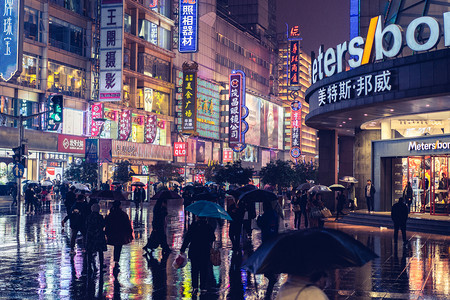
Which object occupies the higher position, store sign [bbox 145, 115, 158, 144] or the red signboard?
store sign [bbox 145, 115, 158, 144]

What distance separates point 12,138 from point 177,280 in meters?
43.6

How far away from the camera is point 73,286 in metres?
12.6

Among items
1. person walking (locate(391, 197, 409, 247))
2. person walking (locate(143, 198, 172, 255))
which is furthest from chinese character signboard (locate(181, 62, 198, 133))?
person walking (locate(143, 198, 172, 255))

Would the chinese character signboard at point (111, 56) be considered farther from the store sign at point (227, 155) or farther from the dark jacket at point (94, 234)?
the dark jacket at point (94, 234)

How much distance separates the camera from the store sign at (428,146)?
28.9 metres

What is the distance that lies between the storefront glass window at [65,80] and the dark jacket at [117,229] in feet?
152

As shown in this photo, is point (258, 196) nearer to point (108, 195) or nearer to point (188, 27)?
point (108, 195)

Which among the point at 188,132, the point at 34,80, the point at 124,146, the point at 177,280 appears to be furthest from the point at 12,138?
the point at 177,280

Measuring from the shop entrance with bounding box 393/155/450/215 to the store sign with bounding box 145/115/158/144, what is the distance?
4373 cm

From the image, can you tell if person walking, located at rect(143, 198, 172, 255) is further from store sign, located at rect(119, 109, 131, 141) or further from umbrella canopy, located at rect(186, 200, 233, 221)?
store sign, located at rect(119, 109, 131, 141)

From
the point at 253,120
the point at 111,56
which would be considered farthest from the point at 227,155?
the point at 111,56

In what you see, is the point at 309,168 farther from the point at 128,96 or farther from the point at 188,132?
the point at 128,96

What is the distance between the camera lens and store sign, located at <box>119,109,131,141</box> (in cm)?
6771

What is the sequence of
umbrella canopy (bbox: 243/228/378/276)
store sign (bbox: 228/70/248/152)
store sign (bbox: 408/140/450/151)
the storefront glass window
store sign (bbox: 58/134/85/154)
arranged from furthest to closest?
store sign (bbox: 228/70/248/152) → the storefront glass window → store sign (bbox: 58/134/85/154) → store sign (bbox: 408/140/450/151) → umbrella canopy (bbox: 243/228/378/276)
